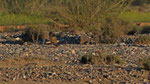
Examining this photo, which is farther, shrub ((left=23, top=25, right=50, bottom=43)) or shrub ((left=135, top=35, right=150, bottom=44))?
shrub ((left=23, top=25, right=50, bottom=43))

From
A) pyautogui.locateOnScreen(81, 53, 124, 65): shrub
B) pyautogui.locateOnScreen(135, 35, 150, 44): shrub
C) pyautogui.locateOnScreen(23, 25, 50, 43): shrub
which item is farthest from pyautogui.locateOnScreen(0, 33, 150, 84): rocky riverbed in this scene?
pyautogui.locateOnScreen(23, 25, 50, 43): shrub

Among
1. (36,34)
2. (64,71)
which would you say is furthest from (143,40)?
(64,71)

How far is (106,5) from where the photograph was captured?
17281 mm

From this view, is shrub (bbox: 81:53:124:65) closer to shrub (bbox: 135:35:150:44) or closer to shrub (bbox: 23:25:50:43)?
shrub (bbox: 135:35:150:44)

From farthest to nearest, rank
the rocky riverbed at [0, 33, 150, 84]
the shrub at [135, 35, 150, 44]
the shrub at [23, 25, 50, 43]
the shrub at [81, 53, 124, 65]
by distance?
the shrub at [23, 25, 50, 43] → the shrub at [135, 35, 150, 44] → the shrub at [81, 53, 124, 65] → the rocky riverbed at [0, 33, 150, 84]

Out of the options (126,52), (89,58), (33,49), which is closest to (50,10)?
(33,49)

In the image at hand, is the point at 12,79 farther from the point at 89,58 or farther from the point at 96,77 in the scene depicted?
the point at 89,58

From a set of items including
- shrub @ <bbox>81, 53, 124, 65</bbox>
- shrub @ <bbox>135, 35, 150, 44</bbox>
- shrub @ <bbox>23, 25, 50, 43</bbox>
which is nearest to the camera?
shrub @ <bbox>81, 53, 124, 65</bbox>

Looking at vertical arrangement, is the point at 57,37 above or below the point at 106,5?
below

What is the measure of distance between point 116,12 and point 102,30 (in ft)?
10.4

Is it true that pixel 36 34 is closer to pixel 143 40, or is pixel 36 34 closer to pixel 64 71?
pixel 143 40

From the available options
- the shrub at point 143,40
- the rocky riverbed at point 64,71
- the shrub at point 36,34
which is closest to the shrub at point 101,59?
the rocky riverbed at point 64,71

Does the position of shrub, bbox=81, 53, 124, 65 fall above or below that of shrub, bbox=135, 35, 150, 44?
above

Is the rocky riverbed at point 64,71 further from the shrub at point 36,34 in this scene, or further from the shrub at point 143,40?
the shrub at point 36,34
